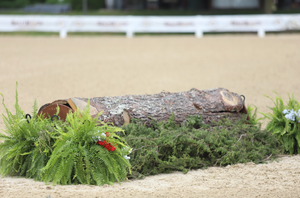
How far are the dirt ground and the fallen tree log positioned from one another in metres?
1.03

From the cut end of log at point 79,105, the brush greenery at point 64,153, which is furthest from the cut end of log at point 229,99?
the brush greenery at point 64,153

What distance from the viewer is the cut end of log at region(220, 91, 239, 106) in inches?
247

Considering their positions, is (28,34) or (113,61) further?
(28,34)

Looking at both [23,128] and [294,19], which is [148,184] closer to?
[23,128]

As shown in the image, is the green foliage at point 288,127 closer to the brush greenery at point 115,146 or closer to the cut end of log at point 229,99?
the brush greenery at point 115,146

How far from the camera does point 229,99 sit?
6.32 metres

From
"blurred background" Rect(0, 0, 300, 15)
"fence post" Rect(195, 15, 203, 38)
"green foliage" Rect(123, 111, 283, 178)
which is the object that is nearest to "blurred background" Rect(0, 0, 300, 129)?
"fence post" Rect(195, 15, 203, 38)

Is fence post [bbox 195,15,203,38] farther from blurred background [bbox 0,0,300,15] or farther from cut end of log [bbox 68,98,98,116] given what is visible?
cut end of log [bbox 68,98,98,116]

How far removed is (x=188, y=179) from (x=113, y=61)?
1016 centimetres

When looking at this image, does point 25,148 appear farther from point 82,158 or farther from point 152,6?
point 152,6

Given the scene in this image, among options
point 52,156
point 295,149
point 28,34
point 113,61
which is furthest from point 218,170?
point 28,34

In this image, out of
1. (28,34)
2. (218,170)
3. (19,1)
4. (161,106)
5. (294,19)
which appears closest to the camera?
(218,170)

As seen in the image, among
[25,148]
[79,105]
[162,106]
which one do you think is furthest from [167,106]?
[25,148]

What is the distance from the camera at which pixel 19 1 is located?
38.7 metres
